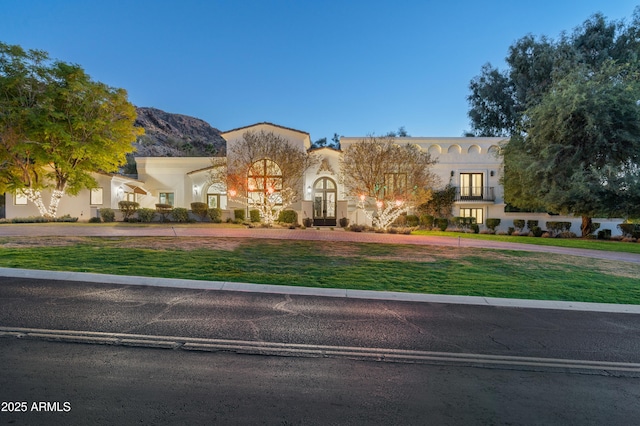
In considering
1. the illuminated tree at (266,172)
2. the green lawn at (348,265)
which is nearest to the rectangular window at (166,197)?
the illuminated tree at (266,172)

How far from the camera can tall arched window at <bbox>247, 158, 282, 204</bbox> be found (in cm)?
2388

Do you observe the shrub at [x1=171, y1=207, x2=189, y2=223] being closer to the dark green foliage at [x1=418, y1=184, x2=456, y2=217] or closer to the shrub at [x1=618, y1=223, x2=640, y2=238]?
the dark green foliage at [x1=418, y1=184, x2=456, y2=217]

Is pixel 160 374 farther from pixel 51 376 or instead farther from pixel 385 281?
pixel 385 281

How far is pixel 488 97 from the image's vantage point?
136 feet

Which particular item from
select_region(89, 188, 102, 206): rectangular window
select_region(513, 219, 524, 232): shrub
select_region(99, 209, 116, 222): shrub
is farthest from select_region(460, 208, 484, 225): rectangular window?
select_region(89, 188, 102, 206): rectangular window

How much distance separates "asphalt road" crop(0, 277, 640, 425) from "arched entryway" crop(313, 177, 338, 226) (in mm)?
20448

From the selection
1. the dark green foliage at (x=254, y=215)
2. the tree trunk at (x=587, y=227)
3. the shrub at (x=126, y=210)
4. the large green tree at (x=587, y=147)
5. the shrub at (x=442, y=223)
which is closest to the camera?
the large green tree at (x=587, y=147)

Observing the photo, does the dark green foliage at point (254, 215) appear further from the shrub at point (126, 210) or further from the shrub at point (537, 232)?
the shrub at point (537, 232)

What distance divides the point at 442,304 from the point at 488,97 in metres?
40.8

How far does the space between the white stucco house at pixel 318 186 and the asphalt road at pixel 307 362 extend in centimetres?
1978

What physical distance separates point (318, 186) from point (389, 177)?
6679mm

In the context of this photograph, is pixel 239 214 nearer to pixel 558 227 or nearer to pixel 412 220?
pixel 412 220

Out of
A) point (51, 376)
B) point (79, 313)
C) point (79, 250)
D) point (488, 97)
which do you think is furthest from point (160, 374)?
point (488, 97)

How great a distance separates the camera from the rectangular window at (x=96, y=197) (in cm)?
2902
